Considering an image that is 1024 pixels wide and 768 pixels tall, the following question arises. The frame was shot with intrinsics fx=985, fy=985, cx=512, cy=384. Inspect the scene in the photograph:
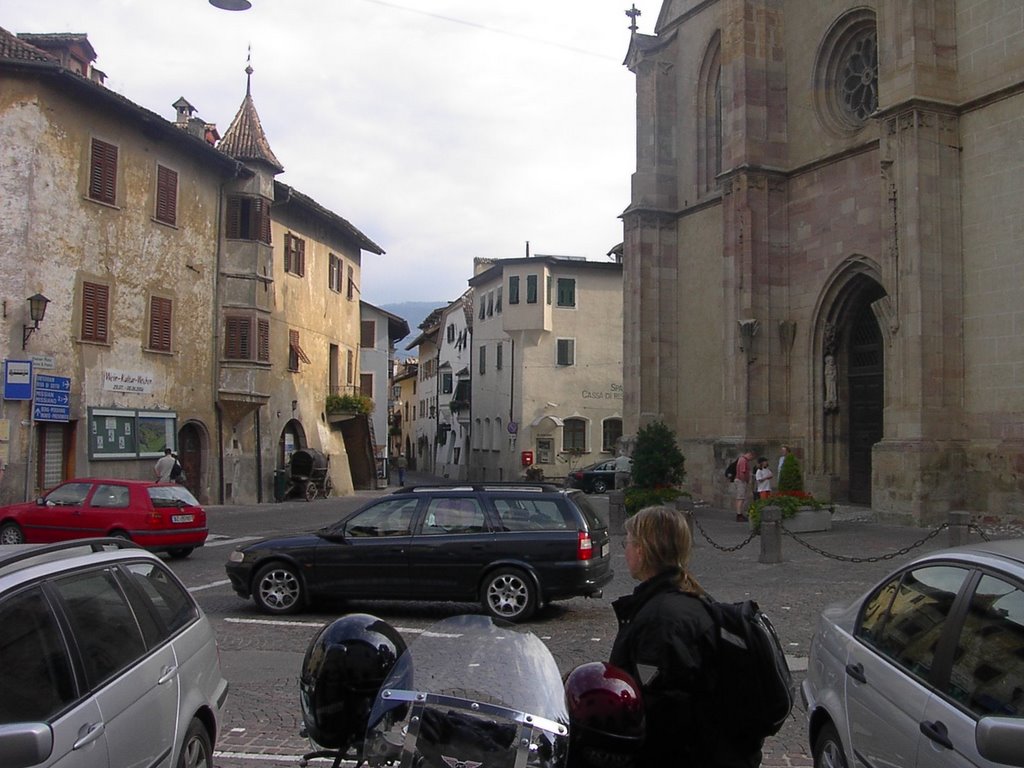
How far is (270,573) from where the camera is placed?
37.1 ft

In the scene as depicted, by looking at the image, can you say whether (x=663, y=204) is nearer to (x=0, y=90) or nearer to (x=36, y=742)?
(x=0, y=90)

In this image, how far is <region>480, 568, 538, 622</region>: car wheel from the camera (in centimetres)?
1084

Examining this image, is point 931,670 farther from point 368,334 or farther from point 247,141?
point 368,334

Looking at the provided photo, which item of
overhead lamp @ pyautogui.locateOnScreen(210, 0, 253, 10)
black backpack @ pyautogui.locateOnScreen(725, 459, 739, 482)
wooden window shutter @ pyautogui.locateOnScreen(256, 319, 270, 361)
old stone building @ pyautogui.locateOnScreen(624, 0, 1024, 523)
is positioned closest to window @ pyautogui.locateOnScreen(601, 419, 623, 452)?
old stone building @ pyautogui.locateOnScreen(624, 0, 1024, 523)

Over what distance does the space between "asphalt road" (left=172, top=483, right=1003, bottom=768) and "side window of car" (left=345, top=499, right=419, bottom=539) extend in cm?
98

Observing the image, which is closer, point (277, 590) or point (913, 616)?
point (913, 616)

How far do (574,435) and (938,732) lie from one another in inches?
1955

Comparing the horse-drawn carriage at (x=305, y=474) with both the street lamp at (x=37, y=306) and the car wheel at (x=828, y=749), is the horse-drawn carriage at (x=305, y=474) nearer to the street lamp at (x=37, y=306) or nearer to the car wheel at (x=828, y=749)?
the street lamp at (x=37, y=306)

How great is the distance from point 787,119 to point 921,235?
7.63 meters

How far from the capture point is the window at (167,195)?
28625mm

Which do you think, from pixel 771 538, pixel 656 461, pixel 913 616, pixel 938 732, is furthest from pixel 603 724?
pixel 656 461

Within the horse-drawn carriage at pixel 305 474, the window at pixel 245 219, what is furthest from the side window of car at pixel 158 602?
the horse-drawn carriage at pixel 305 474

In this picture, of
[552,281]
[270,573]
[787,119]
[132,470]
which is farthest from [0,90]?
[552,281]

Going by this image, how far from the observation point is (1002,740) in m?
3.06
